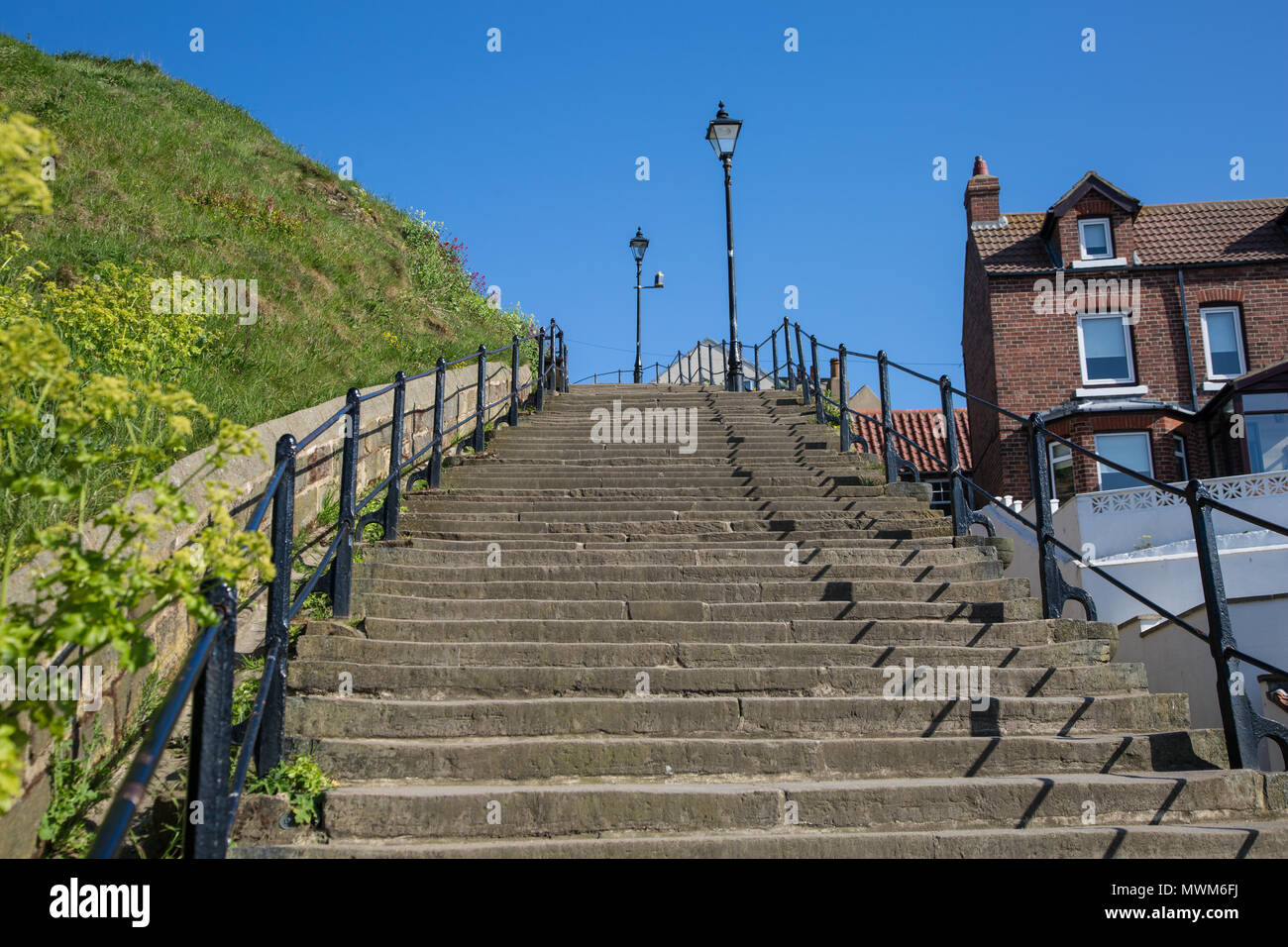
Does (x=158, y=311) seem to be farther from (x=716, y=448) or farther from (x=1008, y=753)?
(x=1008, y=753)

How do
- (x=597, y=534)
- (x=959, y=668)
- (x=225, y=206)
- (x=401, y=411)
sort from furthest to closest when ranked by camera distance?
(x=225, y=206) < (x=597, y=534) < (x=401, y=411) < (x=959, y=668)

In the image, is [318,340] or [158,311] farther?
[318,340]

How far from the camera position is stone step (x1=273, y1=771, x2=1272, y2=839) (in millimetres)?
4188

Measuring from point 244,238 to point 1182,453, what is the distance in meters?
19.2

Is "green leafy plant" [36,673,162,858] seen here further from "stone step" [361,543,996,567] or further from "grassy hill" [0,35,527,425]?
"grassy hill" [0,35,527,425]

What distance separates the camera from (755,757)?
4762mm

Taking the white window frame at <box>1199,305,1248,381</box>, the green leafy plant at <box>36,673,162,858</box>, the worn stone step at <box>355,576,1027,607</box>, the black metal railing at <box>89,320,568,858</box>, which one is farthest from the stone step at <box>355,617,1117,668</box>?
the white window frame at <box>1199,305,1248,381</box>

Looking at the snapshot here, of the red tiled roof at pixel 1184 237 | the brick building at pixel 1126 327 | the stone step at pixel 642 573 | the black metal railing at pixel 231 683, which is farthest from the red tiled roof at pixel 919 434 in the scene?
the black metal railing at pixel 231 683

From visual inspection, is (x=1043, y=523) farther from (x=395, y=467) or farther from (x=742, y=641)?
(x=395, y=467)

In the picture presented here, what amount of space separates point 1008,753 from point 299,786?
11.3 ft

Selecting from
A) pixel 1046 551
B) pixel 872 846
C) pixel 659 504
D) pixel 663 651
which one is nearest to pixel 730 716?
pixel 663 651

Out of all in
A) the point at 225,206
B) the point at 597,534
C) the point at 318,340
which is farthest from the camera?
the point at 225,206
